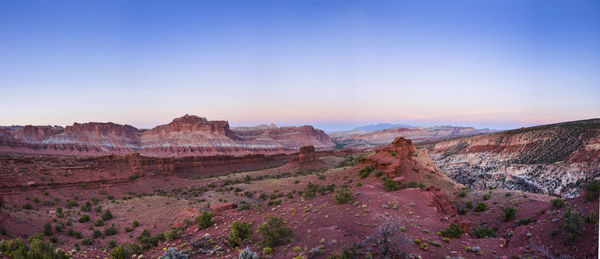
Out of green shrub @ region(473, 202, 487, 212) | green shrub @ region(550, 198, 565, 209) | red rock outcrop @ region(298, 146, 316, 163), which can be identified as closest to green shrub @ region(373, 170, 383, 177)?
green shrub @ region(473, 202, 487, 212)

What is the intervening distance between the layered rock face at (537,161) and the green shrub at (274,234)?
95.0ft

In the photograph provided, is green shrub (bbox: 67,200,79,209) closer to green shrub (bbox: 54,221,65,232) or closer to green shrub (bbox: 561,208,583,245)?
green shrub (bbox: 54,221,65,232)

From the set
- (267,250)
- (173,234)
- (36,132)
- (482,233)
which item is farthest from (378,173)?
(36,132)

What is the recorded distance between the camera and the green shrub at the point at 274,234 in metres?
9.45

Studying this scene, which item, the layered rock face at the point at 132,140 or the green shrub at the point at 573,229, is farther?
the layered rock face at the point at 132,140

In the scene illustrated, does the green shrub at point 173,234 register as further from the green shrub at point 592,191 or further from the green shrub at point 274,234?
the green shrub at point 592,191

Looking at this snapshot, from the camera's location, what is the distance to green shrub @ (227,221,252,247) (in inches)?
409

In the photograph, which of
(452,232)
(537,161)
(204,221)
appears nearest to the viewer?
(452,232)

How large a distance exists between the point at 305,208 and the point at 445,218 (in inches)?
269

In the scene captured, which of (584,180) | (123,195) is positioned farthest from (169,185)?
(584,180)

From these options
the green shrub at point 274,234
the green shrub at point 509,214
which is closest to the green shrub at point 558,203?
the green shrub at point 509,214

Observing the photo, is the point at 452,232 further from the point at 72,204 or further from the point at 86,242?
the point at 72,204

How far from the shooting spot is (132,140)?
324 feet

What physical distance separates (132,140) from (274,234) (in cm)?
10844
